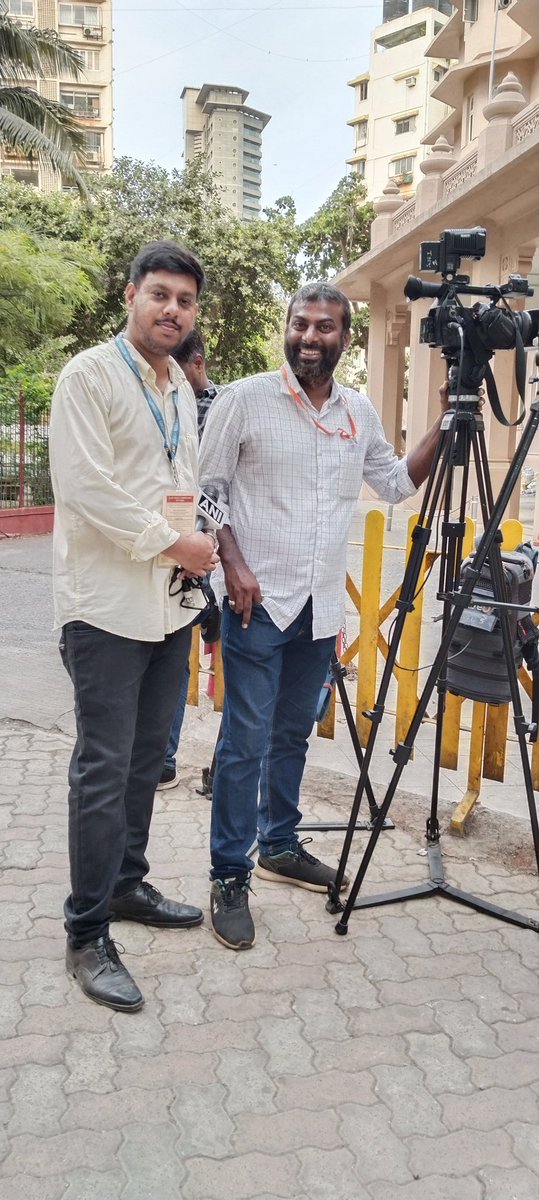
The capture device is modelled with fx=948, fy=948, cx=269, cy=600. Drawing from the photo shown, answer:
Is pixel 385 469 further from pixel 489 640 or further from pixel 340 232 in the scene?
pixel 340 232

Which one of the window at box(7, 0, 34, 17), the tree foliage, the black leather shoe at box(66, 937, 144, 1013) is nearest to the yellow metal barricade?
the black leather shoe at box(66, 937, 144, 1013)

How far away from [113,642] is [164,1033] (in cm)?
101

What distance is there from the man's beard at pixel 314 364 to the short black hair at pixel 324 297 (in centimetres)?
9

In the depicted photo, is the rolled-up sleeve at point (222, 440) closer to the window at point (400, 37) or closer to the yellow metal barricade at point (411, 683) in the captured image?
the yellow metal barricade at point (411, 683)

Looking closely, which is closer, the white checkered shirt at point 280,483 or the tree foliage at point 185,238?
the white checkered shirt at point 280,483

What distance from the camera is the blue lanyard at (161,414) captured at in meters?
2.46

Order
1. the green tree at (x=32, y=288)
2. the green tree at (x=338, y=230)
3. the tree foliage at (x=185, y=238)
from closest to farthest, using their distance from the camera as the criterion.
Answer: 1. the green tree at (x=32, y=288)
2. the tree foliage at (x=185, y=238)
3. the green tree at (x=338, y=230)

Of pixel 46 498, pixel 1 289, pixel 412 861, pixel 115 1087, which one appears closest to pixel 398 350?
pixel 1 289

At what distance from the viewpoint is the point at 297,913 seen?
306 centimetres

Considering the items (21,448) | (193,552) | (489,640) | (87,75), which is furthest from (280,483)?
(87,75)

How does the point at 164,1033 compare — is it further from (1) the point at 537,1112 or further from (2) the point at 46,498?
(2) the point at 46,498

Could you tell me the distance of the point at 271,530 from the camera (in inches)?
111

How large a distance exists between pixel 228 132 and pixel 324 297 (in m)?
150

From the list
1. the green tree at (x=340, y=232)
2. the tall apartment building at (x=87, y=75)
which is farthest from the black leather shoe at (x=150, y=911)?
the tall apartment building at (x=87, y=75)
